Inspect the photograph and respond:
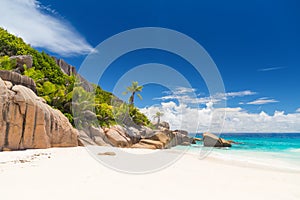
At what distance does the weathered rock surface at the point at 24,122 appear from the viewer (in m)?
9.45

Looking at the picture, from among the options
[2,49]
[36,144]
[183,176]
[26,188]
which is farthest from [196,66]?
[2,49]

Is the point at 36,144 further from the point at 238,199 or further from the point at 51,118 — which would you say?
the point at 238,199

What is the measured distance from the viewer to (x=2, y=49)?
29609mm

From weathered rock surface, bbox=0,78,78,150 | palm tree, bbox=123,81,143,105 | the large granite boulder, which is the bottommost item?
the large granite boulder

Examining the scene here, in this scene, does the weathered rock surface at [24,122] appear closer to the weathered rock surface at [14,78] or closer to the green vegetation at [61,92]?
the weathered rock surface at [14,78]

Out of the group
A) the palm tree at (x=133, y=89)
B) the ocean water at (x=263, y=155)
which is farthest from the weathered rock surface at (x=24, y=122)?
the palm tree at (x=133, y=89)

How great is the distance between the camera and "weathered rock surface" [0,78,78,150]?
9.45 meters

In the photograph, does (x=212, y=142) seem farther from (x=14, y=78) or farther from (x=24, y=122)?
(x=14, y=78)

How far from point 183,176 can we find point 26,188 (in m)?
4.25

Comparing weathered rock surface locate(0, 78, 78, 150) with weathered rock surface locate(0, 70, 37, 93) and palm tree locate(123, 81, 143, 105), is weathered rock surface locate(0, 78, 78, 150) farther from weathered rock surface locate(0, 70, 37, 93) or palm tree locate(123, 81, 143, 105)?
palm tree locate(123, 81, 143, 105)

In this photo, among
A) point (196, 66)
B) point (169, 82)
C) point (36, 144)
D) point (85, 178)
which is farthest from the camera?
point (169, 82)

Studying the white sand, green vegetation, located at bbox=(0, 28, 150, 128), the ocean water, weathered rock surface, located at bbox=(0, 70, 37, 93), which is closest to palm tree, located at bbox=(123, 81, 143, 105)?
green vegetation, located at bbox=(0, 28, 150, 128)

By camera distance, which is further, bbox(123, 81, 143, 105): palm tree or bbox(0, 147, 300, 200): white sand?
bbox(123, 81, 143, 105): palm tree

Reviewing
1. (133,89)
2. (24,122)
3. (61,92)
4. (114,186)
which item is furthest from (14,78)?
(133,89)
